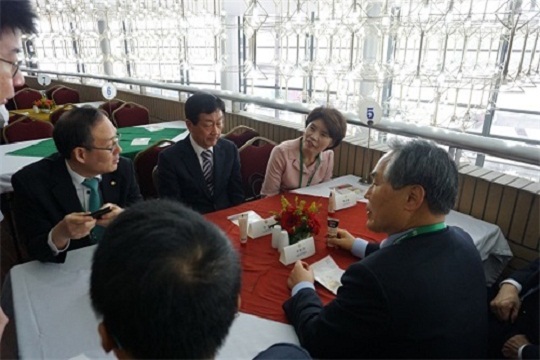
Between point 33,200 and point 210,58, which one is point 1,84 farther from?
point 210,58

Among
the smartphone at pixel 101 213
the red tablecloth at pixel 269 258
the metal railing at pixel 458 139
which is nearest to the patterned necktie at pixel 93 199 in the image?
the smartphone at pixel 101 213

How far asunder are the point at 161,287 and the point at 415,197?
0.83m

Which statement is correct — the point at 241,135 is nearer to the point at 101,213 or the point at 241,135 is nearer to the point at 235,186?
the point at 235,186

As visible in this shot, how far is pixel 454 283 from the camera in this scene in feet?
3.31

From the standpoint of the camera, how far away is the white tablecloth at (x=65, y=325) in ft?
3.40

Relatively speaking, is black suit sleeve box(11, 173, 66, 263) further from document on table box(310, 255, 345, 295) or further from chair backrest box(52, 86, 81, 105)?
chair backrest box(52, 86, 81, 105)

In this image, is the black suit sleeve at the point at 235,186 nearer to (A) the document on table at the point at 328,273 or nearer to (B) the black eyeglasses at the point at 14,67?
(A) the document on table at the point at 328,273

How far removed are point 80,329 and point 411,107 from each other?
5551 mm

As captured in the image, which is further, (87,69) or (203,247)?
(87,69)

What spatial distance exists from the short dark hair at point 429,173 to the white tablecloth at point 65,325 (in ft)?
1.84

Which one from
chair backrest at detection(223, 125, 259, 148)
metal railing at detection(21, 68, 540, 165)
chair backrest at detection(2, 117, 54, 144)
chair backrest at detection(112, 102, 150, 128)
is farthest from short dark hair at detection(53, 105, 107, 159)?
chair backrest at detection(112, 102, 150, 128)

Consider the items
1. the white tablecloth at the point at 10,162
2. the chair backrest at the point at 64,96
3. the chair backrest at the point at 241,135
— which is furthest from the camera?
the chair backrest at the point at 64,96

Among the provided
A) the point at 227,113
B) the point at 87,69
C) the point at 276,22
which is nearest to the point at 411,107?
the point at 276,22

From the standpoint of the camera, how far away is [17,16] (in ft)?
3.32
